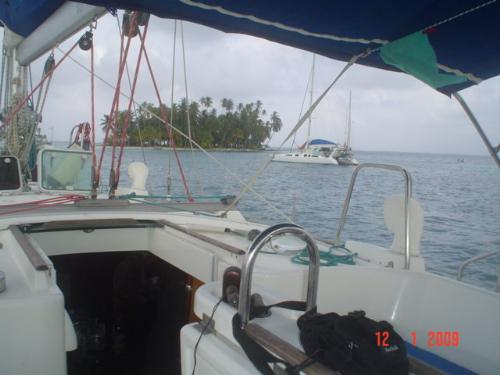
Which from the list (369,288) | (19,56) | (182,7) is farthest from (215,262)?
(19,56)

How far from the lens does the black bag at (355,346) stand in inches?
42.6

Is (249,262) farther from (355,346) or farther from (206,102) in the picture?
(206,102)

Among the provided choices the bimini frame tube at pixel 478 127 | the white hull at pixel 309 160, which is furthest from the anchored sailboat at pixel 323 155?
the bimini frame tube at pixel 478 127

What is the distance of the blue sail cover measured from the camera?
6.11 ft

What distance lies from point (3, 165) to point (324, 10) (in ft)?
12.8

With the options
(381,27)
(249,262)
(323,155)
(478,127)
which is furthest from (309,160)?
(249,262)

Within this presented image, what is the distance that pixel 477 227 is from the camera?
12.4 m

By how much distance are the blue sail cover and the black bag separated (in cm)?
138

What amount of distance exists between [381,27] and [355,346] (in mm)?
1572

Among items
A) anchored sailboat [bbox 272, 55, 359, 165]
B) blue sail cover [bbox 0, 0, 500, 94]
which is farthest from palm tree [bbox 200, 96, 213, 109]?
blue sail cover [bbox 0, 0, 500, 94]

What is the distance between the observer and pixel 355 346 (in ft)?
3.62
